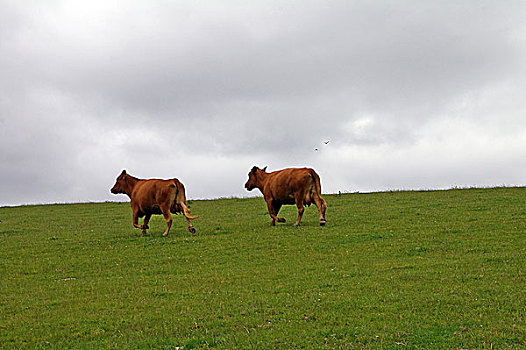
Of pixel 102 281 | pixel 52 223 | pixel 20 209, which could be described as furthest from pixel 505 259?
pixel 20 209

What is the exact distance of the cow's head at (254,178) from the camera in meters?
27.0

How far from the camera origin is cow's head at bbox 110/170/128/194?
83.1 ft

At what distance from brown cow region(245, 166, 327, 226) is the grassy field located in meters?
1.01

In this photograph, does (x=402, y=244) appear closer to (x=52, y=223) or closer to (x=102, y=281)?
(x=102, y=281)

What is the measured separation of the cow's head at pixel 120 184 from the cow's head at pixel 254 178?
5940 mm

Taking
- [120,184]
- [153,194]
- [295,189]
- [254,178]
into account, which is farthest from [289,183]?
[120,184]

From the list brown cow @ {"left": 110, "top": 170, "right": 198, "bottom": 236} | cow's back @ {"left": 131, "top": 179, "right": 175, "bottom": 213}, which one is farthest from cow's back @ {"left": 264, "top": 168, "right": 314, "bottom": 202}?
cow's back @ {"left": 131, "top": 179, "right": 175, "bottom": 213}

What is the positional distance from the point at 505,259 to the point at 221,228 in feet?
43.7

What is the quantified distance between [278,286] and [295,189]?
442 inches

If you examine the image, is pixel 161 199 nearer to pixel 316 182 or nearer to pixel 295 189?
Result: pixel 295 189

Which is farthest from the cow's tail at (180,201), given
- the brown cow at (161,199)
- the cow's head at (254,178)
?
the cow's head at (254,178)

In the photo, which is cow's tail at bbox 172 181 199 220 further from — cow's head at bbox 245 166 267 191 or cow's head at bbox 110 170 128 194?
cow's head at bbox 245 166 267 191

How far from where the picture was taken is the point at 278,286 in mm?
13078

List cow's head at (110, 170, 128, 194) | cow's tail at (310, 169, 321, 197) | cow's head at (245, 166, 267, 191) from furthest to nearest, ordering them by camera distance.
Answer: cow's head at (245, 166, 267, 191) < cow's head at (110, 170, 128, 194) < cow's tail at (310, 169, 321, 197)
